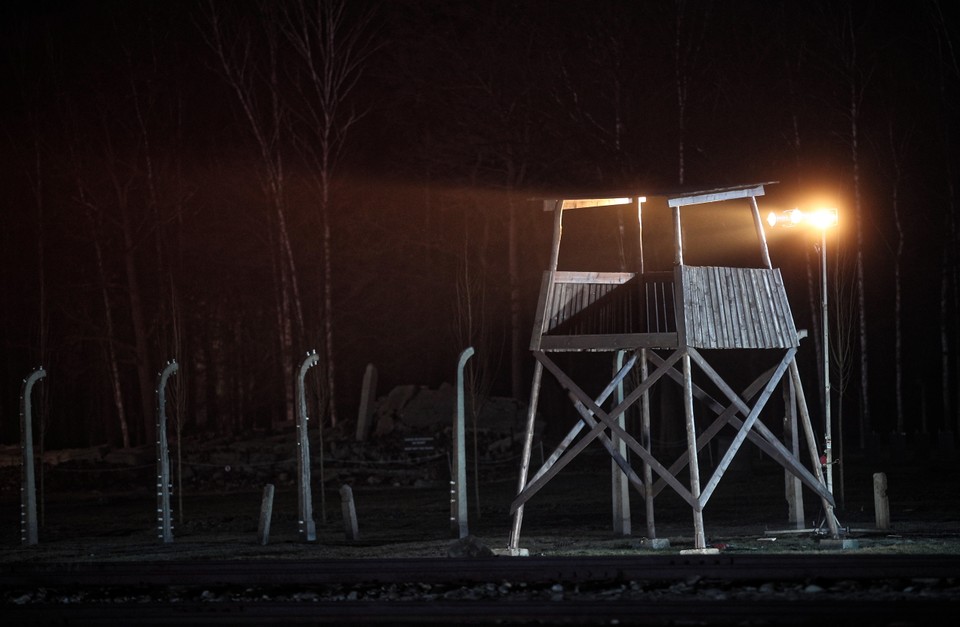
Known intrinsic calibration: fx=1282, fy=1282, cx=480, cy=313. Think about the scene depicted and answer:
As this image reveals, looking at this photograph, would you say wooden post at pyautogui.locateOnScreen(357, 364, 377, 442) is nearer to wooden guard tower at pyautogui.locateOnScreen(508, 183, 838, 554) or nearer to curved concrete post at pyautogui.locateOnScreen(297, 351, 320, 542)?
curved concrete post at pyautogui.locateOnScreen(297, 351, 320, 542)

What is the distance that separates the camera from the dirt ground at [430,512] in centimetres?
2072

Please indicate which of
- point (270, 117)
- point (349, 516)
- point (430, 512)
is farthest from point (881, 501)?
point (270, 117)

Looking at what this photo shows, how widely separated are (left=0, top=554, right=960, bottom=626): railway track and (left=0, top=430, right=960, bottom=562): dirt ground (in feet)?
10.3

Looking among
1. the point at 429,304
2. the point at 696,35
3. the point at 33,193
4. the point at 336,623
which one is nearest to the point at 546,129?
the point at 696,35

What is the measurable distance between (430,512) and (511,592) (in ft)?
53.4

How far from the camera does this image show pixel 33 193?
49.3m

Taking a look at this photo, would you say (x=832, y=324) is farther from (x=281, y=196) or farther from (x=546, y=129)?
(x=281, y=196)

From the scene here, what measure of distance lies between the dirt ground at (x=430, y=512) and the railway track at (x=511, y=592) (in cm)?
314

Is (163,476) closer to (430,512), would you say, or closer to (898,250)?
(430,512)

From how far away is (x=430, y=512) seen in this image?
30203mm

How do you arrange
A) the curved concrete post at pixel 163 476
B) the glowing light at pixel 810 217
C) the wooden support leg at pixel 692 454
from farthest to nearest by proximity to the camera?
the curved concrete post at pixel 163 476
the glowing light at pixel 810 217
the wooden support leg at pixel 692 454

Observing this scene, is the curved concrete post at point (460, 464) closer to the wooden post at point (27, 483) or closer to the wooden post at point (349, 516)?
the wooden post at point (349, 516)

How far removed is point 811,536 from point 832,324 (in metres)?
18.8

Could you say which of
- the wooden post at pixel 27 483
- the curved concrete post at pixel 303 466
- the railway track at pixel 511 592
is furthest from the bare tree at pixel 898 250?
the railway track at pixel 511 592
